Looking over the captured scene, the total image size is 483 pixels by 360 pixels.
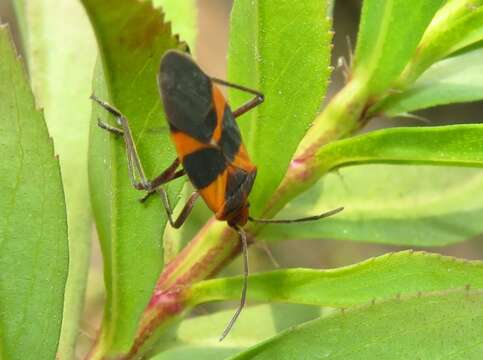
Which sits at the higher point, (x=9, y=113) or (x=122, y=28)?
(x=122, y=28)

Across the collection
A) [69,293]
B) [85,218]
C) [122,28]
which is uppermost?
[122,28]

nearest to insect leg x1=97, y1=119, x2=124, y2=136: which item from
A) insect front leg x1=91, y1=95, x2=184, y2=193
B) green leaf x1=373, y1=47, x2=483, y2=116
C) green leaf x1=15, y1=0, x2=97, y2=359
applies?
insect front leg x1=91, y1=95, x2=184, y2=193

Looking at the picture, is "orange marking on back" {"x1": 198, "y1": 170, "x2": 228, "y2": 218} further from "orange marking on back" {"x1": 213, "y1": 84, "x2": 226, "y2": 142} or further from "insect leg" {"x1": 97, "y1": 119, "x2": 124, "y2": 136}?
"insect leg" {"x1": 97, "y1": 119, "x2": 124, "y2": 136}

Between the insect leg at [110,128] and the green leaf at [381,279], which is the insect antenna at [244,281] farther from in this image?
the insect leg at [110,128]

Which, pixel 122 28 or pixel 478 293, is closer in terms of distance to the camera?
pixel 122 28

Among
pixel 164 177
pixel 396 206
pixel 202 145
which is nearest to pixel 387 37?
pixel 202 145

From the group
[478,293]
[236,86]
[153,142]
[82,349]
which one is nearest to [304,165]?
[236,86]

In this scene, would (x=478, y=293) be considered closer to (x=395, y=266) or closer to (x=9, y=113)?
(x=395, y=266)

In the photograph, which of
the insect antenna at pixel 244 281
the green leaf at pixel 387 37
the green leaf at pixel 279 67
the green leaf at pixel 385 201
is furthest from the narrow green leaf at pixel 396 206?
the green leaf at pixel 387 37
